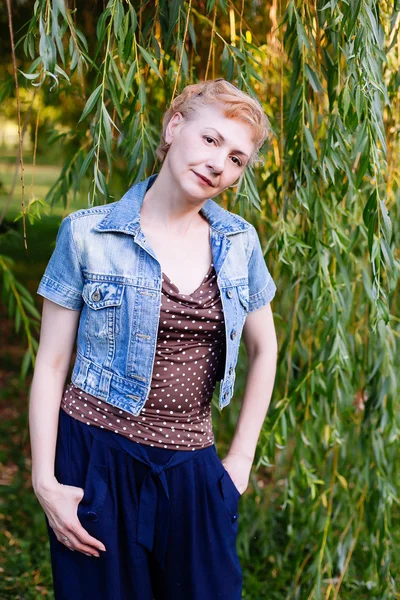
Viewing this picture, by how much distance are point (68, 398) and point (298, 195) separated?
78 cm

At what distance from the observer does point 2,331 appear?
5.73 metres

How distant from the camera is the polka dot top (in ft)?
4.86

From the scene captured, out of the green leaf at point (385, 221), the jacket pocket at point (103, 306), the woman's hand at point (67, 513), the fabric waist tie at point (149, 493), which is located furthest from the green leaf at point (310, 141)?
the woman's hand at point (67, 513)

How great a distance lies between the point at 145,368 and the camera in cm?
147

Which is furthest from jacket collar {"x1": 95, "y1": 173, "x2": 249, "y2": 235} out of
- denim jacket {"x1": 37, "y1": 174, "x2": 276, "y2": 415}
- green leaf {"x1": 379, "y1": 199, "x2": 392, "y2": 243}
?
green leaf {"x1": 379, "y1": 199, "x2": 392, "y2": 243}

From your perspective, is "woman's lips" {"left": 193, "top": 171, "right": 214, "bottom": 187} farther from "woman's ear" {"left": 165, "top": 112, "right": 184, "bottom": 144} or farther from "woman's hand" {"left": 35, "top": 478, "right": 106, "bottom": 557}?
"woman's hand" {"left": 35, "top": 478, "right": 106, "bottom": 557}

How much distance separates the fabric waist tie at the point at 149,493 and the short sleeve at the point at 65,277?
26cm

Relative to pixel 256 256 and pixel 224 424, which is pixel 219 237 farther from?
pixel 224 424

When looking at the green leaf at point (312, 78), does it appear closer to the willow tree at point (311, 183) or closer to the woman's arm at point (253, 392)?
the willow tree at point (311, 183)

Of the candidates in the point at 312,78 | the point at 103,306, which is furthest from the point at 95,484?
the point at 312,78

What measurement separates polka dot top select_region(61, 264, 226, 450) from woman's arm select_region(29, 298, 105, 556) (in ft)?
0.20

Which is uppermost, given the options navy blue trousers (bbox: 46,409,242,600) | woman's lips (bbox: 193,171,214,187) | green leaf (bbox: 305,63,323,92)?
green leaf (bbox: 305,63,323,92)

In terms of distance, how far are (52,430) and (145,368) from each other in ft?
0.72

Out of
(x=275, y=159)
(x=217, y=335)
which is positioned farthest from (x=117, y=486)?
(x=275, y=159)
